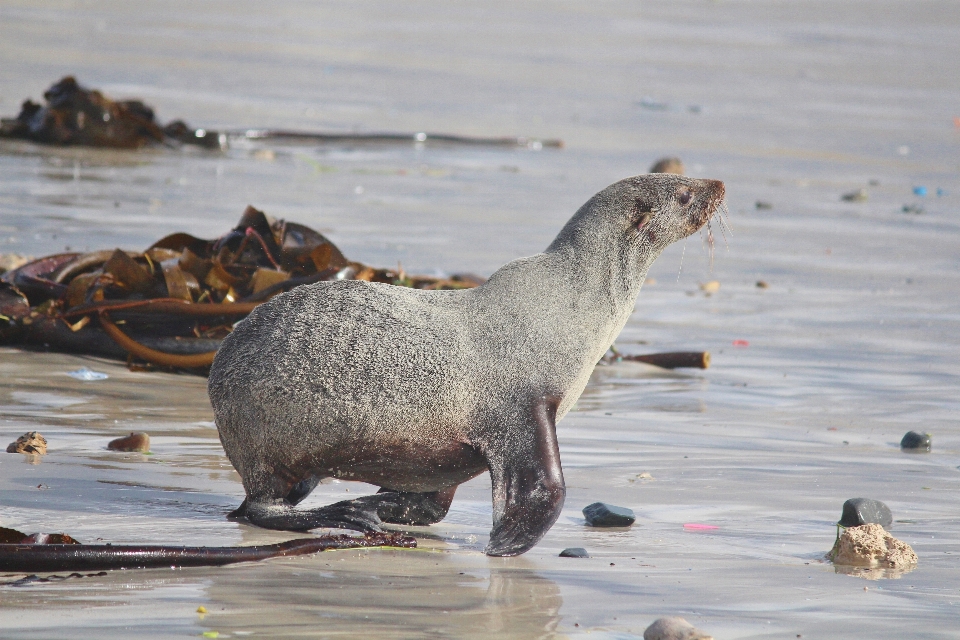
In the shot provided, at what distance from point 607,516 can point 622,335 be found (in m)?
3.64

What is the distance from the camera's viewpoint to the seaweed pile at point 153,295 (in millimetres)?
6668

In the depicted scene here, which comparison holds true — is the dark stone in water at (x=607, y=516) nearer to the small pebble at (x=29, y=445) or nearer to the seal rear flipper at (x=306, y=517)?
the seal rear flipper at (x=306, y=517)

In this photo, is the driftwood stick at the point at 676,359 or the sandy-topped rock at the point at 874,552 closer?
the sandy-topped rock at the point at 874,552

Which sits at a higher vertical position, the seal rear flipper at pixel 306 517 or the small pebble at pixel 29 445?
the small pebble at pixel 29 445

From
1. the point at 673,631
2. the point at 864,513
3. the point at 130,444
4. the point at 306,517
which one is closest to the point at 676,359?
the point at 864,513

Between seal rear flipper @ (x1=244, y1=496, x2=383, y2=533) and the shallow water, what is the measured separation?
0.10 meters

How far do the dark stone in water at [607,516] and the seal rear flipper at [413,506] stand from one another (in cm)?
45

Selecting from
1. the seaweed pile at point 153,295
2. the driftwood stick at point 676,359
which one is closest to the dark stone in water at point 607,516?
the seaweed pile at point 153,295

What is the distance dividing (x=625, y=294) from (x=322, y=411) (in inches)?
45.0

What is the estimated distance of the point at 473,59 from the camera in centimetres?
2253

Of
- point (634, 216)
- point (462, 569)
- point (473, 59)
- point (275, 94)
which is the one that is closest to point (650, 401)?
point (634, 216)

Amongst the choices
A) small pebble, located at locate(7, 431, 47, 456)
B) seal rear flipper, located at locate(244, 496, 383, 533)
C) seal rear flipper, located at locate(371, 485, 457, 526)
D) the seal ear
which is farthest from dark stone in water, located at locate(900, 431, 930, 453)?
small pebble, located at locate(7, 431, 47, 456)

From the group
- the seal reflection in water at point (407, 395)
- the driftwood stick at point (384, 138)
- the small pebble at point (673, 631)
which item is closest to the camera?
the small pebble at point (673, 631)

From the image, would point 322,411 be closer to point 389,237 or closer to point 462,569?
point 462,569
